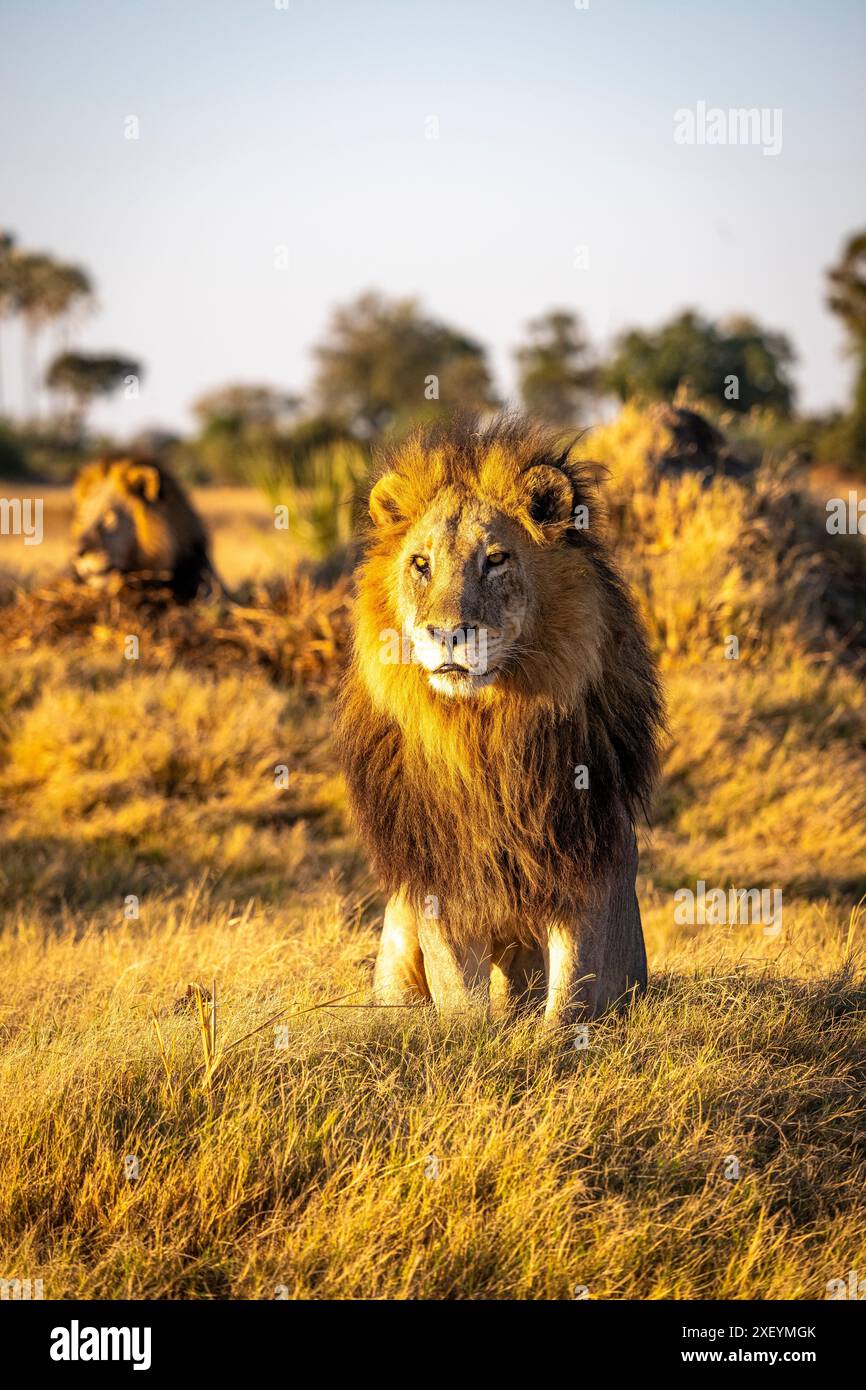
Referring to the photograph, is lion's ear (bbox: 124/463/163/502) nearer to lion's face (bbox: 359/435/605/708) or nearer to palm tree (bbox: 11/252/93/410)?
lion's face (bbox: 359/435/605/708)

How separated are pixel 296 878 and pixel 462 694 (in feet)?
15.3

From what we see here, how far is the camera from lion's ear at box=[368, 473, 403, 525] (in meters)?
4.96

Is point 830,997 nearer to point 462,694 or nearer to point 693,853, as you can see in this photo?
point 462,694

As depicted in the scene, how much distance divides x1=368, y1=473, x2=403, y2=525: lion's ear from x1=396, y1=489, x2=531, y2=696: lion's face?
165 millimetres

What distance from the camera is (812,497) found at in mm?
14203

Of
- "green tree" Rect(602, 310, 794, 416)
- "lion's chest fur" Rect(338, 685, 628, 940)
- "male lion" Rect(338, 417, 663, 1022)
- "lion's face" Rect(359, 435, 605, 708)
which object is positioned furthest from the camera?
"green tree" Rect(602, 310, 794, 416)

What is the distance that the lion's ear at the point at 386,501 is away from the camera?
16.3 feet

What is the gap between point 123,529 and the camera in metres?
11.9

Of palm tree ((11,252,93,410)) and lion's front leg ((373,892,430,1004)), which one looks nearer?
lion's front leg ((373,892,430,1004))

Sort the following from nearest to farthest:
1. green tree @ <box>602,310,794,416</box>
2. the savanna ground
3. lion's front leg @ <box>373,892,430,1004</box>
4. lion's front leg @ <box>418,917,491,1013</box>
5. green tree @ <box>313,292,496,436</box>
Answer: the savanna ground
lion's front leg @ <box>418,917,491,1013</box>
lion's front leg @ <box>373,892,430,1004</box>
green tree @ <box>602,310,794,416</box>
green tree @ <box>313,292,496,436</box>

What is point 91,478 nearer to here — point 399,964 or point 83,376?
point 399,964
